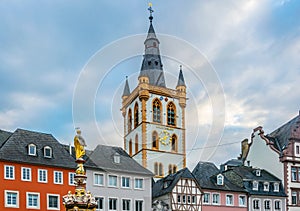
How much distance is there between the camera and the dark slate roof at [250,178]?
72.4 metres

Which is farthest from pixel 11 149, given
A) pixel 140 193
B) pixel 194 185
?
pixel 194 185

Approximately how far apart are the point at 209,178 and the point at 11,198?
27.9 meters

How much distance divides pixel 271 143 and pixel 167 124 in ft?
67.7

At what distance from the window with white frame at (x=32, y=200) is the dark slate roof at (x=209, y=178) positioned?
73.0 ft

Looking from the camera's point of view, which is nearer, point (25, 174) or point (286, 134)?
point (25, 174)

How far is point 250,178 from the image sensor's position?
241 feet

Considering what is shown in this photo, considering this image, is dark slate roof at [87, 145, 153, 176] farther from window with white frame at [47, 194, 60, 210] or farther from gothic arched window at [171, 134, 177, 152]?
window with white frame at [47, 194, 60, 210]

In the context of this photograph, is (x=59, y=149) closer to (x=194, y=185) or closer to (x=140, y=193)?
(x=140, y=193)

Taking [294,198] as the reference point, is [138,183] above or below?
above

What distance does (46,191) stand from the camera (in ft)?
193

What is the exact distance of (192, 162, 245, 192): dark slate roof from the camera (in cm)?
6981

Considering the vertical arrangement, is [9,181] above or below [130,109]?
below

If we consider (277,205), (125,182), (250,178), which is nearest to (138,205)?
(125,182)

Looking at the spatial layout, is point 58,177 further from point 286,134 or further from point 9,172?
point 286,134
